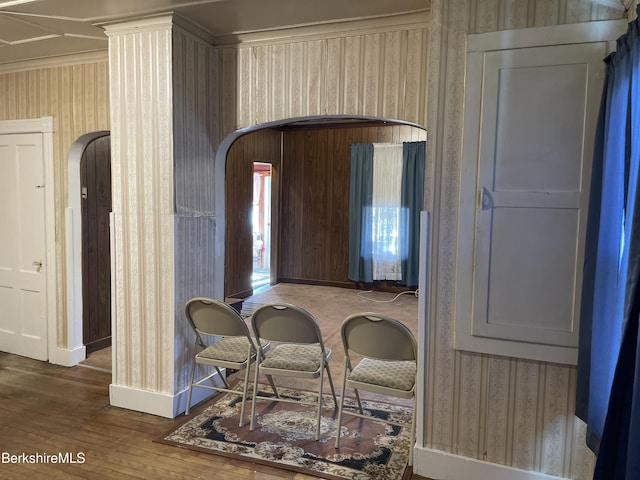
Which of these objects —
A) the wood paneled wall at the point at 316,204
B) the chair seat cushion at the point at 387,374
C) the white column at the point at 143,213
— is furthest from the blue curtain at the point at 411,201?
the white column at the point at 143,213

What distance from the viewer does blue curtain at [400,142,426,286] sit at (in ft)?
23.1

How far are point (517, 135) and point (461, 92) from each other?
352 mm

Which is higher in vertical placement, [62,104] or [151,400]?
[62,104]

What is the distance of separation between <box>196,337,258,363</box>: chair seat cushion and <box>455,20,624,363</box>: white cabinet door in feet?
4.73

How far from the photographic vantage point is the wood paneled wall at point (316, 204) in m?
7.71

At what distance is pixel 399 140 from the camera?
7.31 meters

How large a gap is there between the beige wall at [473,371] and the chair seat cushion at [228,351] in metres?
1.25

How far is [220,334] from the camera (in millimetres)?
3068

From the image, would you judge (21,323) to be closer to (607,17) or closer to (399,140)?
(607,17)

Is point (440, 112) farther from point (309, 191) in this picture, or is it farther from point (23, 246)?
point (309, 191)

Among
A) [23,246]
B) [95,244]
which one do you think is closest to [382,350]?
[95,244]

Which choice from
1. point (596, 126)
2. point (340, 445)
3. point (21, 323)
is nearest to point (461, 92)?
point (596, 126)

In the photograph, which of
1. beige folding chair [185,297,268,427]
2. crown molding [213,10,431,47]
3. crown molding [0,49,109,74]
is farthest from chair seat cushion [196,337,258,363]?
crown molding [0,49,109,74]

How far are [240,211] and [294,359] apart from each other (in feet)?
13.9
